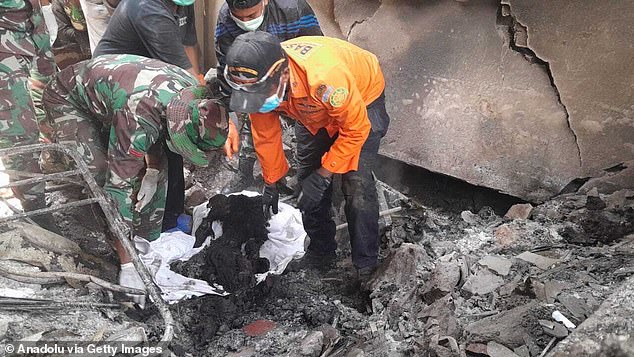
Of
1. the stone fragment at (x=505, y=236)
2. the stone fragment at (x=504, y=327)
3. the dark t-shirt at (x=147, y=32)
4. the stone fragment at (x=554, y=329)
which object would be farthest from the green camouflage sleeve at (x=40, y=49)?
the stone fragment at (x=554, y=329)

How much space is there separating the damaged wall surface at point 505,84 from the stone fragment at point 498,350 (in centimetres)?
213

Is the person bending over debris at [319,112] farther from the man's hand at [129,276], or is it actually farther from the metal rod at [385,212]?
the man's hand at [129,276]

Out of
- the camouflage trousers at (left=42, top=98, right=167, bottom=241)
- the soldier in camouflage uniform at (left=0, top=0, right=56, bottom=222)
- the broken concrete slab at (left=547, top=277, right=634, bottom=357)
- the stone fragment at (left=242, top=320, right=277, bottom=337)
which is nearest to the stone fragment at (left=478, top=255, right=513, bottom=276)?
the broken concrete slab at (left=547, top=277, right=634, bottom=357)

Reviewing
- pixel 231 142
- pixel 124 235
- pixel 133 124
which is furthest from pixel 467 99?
pixel 124 235

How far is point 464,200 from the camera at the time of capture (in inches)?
195

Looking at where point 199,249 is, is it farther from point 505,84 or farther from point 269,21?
point 505,84

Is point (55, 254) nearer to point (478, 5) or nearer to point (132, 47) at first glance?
point (132, 47)

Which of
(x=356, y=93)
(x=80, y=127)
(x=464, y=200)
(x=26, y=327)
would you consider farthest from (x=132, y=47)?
(x=464, y=200)

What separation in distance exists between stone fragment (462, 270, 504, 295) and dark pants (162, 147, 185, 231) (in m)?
2.18

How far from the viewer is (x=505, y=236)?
3928 mm

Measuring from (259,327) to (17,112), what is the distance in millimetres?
2214

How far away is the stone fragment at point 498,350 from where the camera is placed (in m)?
2.45

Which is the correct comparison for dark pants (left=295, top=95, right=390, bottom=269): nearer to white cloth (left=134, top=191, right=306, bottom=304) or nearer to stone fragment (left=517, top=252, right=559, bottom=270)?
white cloth (left=134, top=191, right=306, bottom=304)
